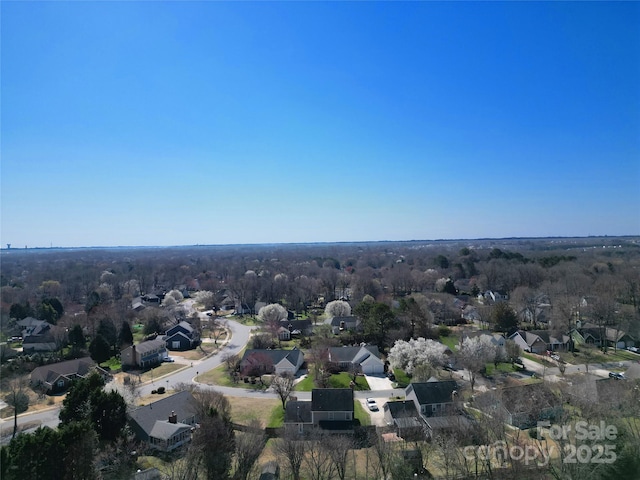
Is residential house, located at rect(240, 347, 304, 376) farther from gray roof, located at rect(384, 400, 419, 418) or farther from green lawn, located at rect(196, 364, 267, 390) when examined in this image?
gray roof, located at rect(384, 400, 419, 418)

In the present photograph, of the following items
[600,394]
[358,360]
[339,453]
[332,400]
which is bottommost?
[358,360]

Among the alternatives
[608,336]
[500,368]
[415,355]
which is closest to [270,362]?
[415,355]

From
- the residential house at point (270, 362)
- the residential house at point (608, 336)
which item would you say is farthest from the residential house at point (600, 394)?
the residential house at point (270, 362)

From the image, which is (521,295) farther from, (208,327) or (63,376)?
(63,376)

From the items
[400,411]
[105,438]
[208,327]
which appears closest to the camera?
[105,438]

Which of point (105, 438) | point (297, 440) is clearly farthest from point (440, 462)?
point (105, 438)

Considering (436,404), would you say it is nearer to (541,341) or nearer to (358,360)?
(358,360)

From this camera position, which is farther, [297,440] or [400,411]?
[400,411]
